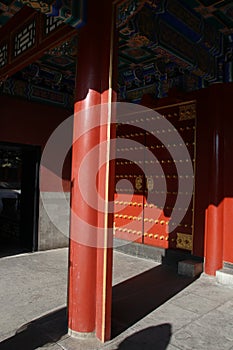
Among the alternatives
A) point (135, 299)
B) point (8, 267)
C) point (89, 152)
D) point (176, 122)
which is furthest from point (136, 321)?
point (176, 122)

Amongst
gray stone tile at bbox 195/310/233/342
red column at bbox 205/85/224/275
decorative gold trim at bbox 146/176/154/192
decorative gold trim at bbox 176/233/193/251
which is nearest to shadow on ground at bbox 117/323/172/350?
gray stone tile at bbox 195/310/233/342

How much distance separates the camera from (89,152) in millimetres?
2836

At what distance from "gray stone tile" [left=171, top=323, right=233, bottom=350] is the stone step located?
5.22 feet

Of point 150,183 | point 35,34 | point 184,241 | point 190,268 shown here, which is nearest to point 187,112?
point 150,183

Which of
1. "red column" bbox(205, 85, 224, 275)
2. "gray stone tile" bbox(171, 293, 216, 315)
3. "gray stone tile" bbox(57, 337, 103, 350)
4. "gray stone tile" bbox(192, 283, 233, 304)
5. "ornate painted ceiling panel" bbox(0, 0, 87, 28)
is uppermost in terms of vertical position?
"ornate painted ceiling panel" bbox(0, 0, 87, 28)

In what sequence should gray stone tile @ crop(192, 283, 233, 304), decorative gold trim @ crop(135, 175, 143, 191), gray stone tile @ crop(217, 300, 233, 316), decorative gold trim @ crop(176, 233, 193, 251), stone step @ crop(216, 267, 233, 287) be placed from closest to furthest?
gray stone tile @ crop(217, 300, 233, 316) → gray stone tile @ crop(192, 283, 233, 304) → stone step @ crop(216, 267, 233, 287) → decorative gold trim @ crop(176, 233, 193, 251) → decorative gold trim @ crop(135, 175, 143, 191)

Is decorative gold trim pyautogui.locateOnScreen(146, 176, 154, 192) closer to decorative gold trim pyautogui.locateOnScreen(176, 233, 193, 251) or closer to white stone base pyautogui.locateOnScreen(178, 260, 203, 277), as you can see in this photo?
decorative gold trim pyautogui.locateOnScreen(176, 233, 193, 251)

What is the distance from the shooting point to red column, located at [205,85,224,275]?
4836 mm

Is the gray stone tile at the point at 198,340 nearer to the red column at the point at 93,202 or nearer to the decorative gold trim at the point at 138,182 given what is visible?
the red column at the point at 93,202

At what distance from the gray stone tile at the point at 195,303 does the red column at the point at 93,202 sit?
1240mm

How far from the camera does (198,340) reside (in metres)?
2.80

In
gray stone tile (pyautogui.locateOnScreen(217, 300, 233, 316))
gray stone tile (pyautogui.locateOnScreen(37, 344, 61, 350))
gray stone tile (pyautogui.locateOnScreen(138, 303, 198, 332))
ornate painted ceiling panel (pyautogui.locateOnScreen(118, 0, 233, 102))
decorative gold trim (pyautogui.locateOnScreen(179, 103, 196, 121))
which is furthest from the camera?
decorative gold trim (pyautogui.locateOnScreen(179, 103, 196, 121))

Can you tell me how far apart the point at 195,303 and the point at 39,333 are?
1.92 metres

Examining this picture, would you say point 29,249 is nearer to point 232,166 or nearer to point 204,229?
point 204,229
